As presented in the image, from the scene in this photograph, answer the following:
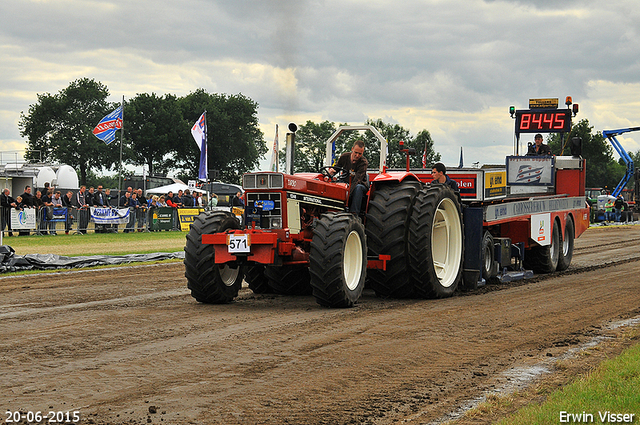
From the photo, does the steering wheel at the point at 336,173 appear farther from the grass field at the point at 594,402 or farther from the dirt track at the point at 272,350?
the grass field at the point at 594,402

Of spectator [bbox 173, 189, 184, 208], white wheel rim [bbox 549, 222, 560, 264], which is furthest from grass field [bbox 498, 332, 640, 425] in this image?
spectator [bbox 173, 189, 184, 208]

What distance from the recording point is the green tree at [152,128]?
260 ft

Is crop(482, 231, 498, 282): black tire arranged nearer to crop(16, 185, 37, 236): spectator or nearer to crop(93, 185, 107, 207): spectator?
crop(16, 185, 37, 236): spectator

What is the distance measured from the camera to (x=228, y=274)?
9812 millimetres

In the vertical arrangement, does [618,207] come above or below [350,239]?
below

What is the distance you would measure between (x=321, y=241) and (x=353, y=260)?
31.3 inches

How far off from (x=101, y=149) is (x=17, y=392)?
2886 inches

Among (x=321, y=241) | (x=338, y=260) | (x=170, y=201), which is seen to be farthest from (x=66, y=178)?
(x=338, y=260)

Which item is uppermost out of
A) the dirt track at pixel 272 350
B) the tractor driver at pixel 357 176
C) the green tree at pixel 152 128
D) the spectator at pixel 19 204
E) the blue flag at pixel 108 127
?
the green tree at pixel 152 128

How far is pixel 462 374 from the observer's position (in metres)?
5.84

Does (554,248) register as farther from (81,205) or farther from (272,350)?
(81,205)

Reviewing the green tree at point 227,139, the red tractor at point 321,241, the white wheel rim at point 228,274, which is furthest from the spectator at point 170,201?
the green tree at point 227,139

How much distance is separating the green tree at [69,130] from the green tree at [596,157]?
44944mm

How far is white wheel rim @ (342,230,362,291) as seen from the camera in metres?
9.16
